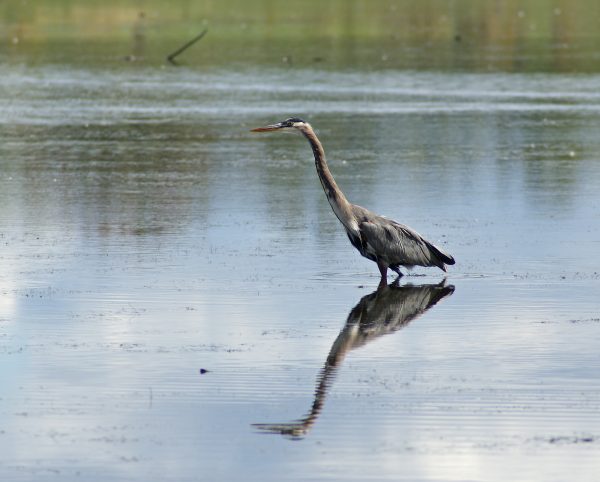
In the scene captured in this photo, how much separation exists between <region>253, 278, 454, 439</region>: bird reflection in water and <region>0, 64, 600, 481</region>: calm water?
0.09ft

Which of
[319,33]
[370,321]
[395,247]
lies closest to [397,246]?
[395,247]

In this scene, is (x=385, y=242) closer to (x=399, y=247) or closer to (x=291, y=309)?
(x=399, y=247)

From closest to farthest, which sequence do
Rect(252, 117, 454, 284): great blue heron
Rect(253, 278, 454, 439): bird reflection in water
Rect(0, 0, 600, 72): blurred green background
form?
Rect(253, 278, 454, 439): bird reflection in water < Rect(252, 117, 454, 284): great blue heron < Rect(0, 0, 600, 72): blurred green background

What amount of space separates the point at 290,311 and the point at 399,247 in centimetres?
189

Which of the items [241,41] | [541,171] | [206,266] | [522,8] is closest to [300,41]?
[241,41]

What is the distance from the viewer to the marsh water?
9.20 m

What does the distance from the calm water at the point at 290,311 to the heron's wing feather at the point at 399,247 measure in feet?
0.75

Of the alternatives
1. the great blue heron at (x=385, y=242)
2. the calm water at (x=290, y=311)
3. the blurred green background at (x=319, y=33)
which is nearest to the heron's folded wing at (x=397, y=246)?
the great blue heron at (x=385, y=242)

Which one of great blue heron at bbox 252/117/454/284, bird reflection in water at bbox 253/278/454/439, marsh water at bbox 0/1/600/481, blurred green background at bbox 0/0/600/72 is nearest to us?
marsh water at bbox 0/1/600/481

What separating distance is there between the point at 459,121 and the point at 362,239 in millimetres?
15697

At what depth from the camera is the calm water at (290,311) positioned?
9195 mm

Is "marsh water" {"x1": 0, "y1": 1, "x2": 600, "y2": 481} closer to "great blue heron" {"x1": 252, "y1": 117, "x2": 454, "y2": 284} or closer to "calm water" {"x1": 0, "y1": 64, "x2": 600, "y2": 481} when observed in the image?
"calm water" {"x1": 0, "y1": 64, "x2": 600, "y2": 481}

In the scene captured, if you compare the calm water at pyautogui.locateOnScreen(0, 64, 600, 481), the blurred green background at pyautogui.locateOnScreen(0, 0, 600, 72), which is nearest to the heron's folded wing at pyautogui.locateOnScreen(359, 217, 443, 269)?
the calm water at pyautogui.locateOnScreen(0, 64, 600, 481)

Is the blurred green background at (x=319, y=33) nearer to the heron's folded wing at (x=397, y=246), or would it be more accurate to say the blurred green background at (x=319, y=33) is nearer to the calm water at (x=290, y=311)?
the calm water at (x=290, y=311)
